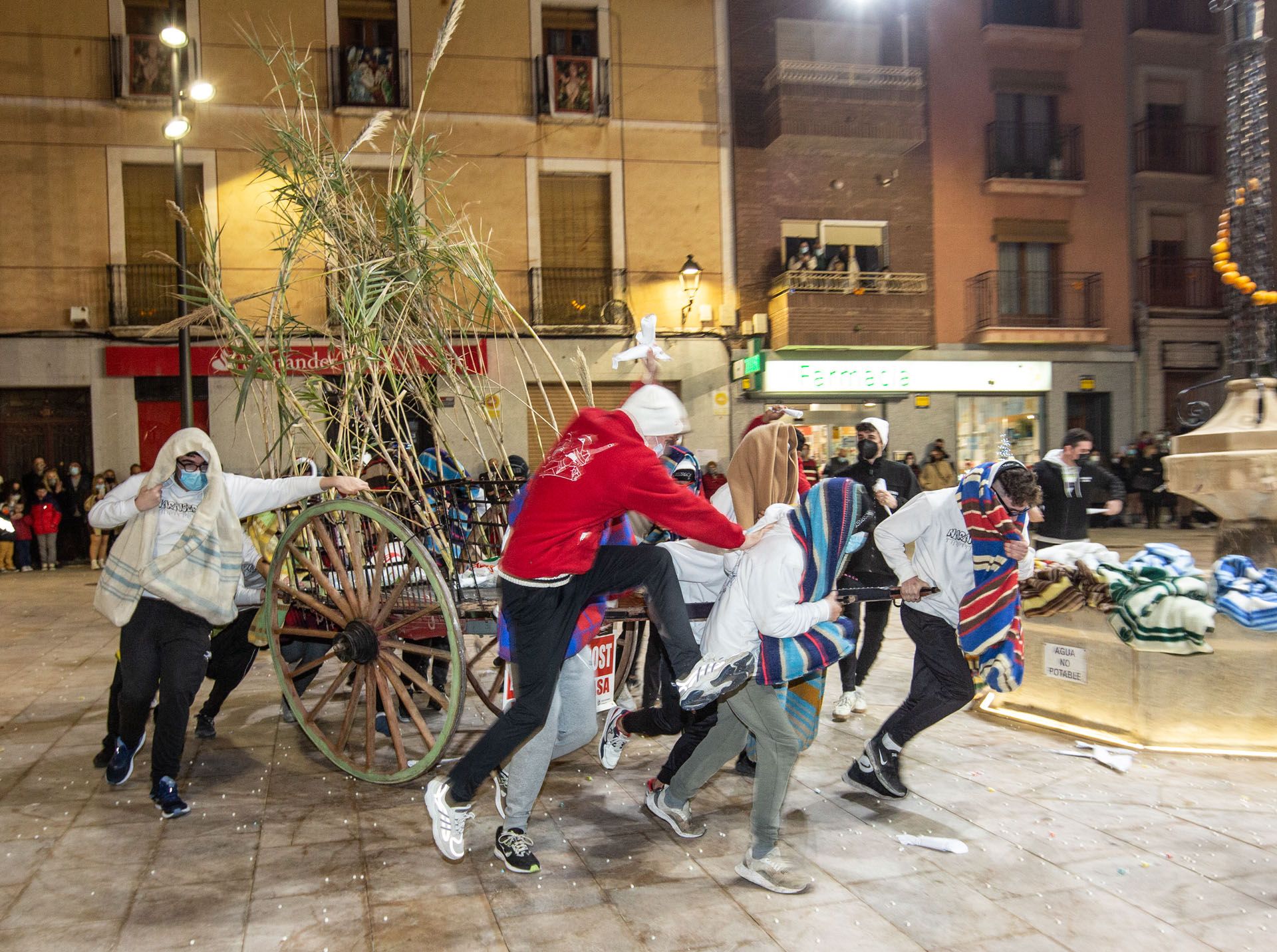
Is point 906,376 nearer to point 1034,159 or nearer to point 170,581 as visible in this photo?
point 1034,159

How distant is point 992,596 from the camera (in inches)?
172

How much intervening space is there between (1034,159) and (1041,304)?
2.92 metres

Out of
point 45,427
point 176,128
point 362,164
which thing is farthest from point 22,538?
point 362,164

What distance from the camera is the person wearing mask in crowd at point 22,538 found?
49.4 ft

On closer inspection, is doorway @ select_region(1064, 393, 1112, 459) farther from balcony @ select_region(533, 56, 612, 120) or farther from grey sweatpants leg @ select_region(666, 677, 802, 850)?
grey sweatpants leg @ select_region(666, 677, 802, 850)

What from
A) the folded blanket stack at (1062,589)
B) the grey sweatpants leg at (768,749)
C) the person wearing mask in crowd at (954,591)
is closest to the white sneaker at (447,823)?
the grey sweatpants leg at (768,749)

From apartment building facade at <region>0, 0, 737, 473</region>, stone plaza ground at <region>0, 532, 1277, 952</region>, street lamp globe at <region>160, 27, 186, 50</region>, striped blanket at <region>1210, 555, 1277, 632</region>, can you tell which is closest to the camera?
stone plaza ground at <region>0, 532, 1277, 952</region>

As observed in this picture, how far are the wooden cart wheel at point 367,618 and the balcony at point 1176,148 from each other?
20984mm

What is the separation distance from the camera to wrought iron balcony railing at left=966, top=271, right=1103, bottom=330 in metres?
20.5

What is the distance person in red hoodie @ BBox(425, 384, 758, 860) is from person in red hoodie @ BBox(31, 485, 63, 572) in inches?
553

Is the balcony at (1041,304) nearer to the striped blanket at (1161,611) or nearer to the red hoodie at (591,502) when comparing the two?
the striped blanket at (1161,611)

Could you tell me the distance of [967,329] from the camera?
20109mm

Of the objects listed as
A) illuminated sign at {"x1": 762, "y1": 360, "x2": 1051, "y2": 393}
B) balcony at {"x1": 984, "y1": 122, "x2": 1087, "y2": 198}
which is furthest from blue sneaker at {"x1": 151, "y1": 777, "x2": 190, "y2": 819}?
balcony at {"x1": 984, "y1": 122, "x2": 1087, "y2": 198}

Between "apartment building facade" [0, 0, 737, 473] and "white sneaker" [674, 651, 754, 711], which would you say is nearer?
"white sneaker" [674, 651, 754, 711]
